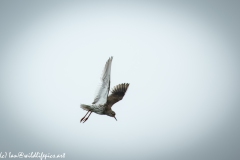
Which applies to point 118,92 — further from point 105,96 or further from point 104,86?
point 104,86

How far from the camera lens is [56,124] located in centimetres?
14200

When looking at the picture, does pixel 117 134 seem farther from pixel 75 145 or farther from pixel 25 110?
pixel 25 110

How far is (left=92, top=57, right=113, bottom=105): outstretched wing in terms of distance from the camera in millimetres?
9907

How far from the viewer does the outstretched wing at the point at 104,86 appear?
32.5 ft

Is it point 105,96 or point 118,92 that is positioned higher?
point 118,92

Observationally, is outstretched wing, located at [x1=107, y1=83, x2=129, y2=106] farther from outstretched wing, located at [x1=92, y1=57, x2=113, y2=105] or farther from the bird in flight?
outstretched wing, located at [x1=92, y1=57, x2=113, y2=105]

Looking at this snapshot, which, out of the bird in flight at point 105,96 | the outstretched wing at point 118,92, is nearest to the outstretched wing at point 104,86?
the bird in flight at point 105,96

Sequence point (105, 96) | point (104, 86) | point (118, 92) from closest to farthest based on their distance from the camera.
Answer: point (104, 86) → point (105, 96) → point (118, 92)

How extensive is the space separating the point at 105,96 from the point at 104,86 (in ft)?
1.49

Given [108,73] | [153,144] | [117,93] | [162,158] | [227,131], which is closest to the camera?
[108,73]

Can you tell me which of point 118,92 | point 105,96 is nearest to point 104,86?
point 105,96

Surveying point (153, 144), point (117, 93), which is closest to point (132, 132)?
point (153, 144)

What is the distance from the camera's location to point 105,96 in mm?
10727

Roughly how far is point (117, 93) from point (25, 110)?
163943 mm
